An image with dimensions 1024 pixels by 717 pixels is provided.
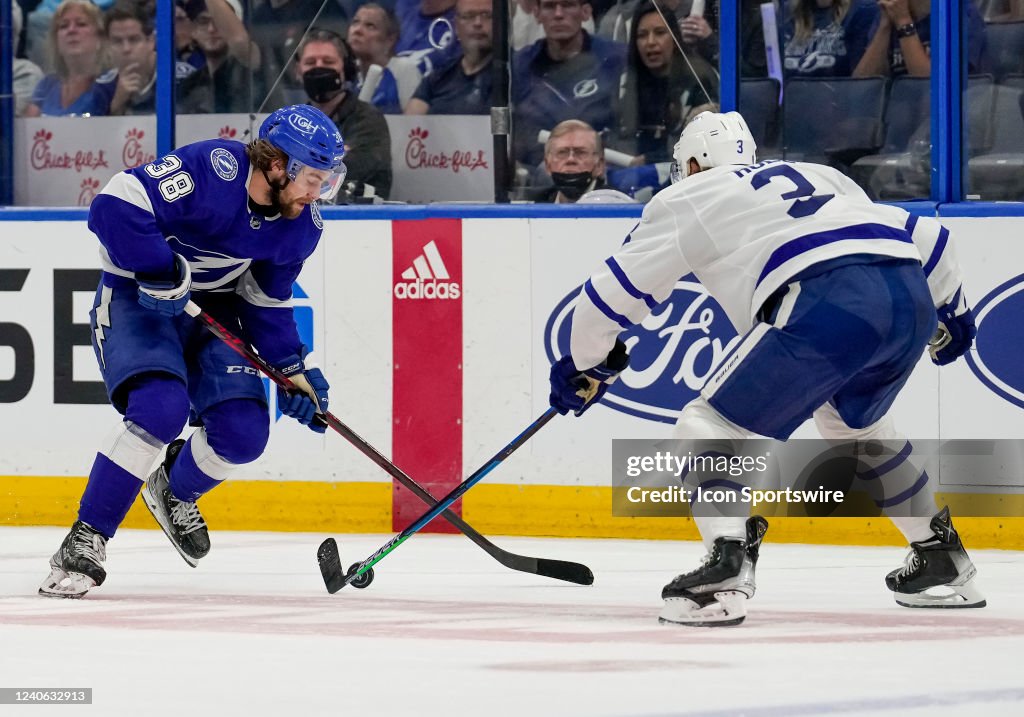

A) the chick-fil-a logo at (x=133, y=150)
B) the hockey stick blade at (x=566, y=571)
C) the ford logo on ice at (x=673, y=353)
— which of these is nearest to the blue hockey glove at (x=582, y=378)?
the hockey stick blade at (x=566, y=571)

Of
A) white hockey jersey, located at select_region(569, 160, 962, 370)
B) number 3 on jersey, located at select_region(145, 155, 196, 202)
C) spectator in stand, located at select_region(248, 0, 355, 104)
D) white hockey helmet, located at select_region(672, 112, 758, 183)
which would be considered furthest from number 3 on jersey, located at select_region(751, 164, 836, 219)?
spectator in stand, located at select_region(248, 0, 355, 104)

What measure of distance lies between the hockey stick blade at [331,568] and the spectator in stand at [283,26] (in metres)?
2.47

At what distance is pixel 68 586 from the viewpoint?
3.86m

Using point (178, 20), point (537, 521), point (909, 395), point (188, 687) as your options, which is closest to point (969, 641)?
point (188, 687)

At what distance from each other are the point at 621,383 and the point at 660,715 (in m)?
2.88

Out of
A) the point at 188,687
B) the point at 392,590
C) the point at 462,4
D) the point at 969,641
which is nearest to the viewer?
the point at 188,687

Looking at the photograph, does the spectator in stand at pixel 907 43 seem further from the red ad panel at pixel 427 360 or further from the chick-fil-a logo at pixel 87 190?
the chick-fil-a logo at pixel 87 190

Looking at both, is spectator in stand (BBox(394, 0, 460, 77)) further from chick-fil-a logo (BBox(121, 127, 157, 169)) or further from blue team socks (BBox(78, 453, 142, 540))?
blue team socks (BBox(78, 453, 142, 540))

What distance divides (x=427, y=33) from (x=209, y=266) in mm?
2043

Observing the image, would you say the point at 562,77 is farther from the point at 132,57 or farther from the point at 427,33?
the point at 132,57

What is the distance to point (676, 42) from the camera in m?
5.67

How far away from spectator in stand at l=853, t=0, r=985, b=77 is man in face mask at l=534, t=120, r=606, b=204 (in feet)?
2.69

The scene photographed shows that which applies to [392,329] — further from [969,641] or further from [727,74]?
[969,641]

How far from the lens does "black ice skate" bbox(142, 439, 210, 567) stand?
4305 mm
